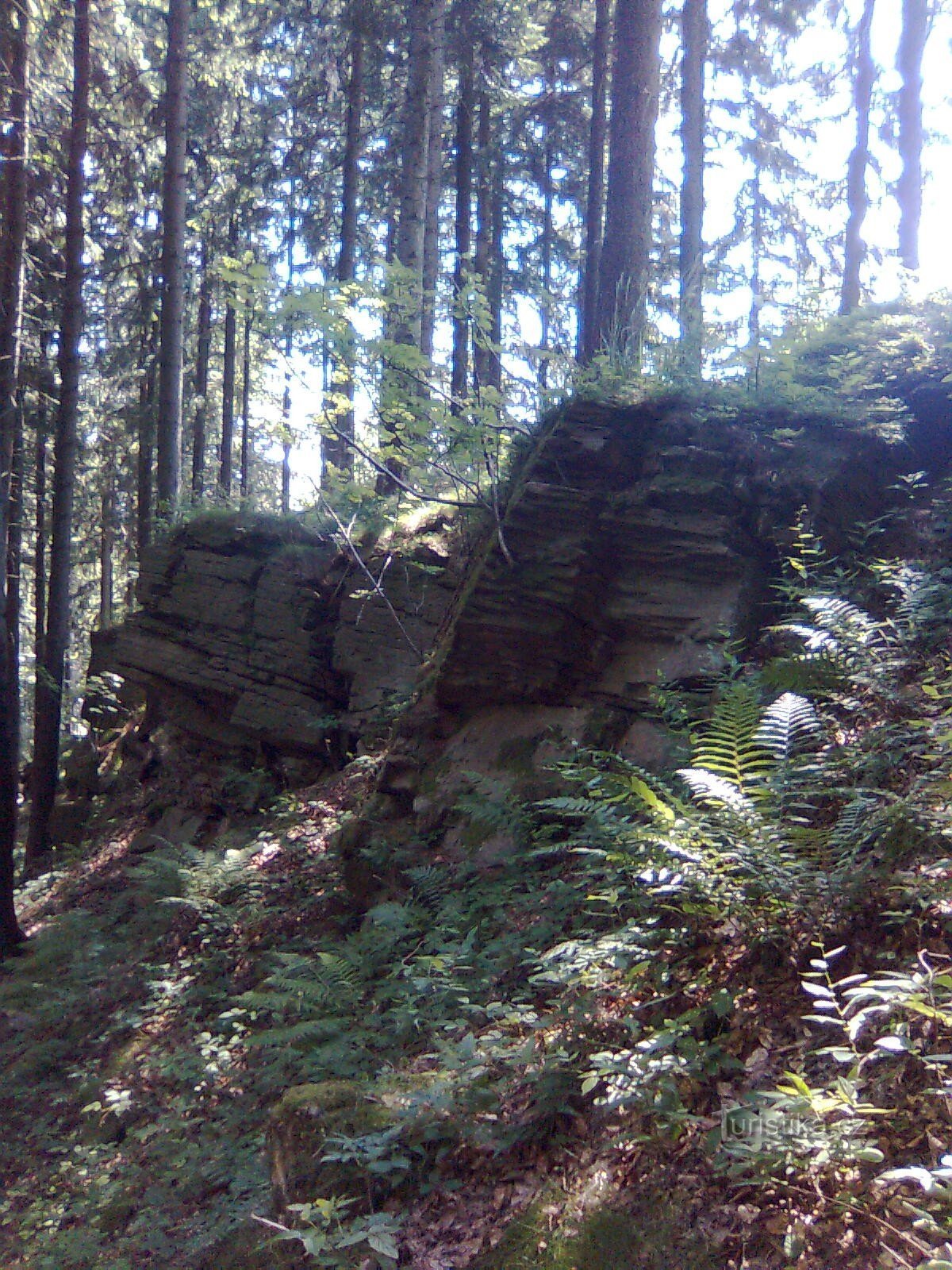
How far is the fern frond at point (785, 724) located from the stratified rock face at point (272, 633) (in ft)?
17.5

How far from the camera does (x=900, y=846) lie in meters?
3.14

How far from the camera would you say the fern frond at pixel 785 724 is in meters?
3.75

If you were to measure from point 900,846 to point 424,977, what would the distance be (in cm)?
235

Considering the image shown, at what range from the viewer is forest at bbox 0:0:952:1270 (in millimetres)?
2748

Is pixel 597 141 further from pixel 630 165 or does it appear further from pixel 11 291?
pixel 11 291

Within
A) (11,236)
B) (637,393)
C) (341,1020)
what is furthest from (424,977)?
(11,236)

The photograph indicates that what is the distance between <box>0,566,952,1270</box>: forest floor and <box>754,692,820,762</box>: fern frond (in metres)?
0.28

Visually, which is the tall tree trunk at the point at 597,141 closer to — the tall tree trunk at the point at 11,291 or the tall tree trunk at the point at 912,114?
the tall tree trunk at the point at 912,114

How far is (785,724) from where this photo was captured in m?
3.84

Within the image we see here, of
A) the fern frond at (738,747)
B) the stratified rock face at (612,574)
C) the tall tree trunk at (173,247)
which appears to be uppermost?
→ the tall tree trunk at (173,247)

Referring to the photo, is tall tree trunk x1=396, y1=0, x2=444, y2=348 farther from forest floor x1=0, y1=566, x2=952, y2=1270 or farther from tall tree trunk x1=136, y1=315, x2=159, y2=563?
forest floor x1=0, y1=566, x2=952, y2=1270

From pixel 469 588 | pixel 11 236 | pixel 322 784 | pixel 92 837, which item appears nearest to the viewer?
pixel 469 588

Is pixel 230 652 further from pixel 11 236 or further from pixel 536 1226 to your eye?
pixel 536 1226

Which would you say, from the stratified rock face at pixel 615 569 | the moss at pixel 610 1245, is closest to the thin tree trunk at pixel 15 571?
the stratified rock face at pixel 615 569
